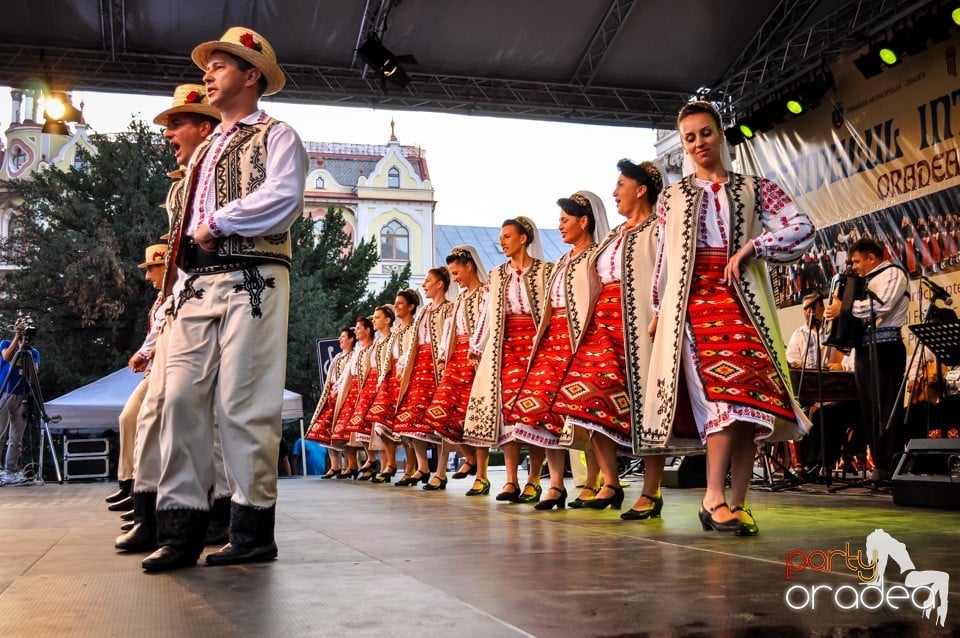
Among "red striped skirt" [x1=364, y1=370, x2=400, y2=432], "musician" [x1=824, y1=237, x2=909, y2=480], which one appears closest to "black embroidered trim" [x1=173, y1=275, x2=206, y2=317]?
"musician" [x1=824, y1=237, x2=909, y2=480]

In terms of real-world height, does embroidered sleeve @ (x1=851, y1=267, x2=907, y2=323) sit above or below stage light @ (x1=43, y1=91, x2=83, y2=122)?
below

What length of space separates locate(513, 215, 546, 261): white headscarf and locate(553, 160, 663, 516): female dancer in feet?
4.08

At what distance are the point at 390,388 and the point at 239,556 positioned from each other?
5.89 m

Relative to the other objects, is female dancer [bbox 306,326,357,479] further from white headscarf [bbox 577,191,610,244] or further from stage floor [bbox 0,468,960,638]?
stage floor [bbox 0,468,960,638]

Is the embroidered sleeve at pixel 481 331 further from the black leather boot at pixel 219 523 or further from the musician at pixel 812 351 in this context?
the black leather boot at pixel 219 523

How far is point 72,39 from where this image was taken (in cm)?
931

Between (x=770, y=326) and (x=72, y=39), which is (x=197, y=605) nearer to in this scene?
(x=770, y=326)

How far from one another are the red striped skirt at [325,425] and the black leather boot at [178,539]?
26.3 ft

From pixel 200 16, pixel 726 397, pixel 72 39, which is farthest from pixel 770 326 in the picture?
pixel 72 39

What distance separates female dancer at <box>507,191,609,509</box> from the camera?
5.09 meters

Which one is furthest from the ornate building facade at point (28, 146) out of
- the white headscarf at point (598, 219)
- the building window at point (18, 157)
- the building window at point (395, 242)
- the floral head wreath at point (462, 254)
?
the white headscarf at point (598, 219)

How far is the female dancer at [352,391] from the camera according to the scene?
10016mm

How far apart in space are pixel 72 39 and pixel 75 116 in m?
1.60

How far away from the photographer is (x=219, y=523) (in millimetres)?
3596
